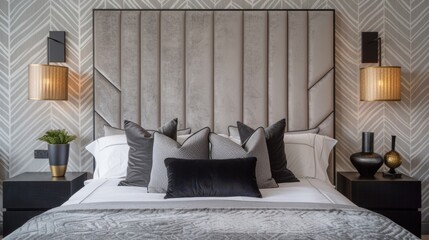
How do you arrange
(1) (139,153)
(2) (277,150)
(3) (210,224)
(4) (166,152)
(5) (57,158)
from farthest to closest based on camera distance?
(5) (57,158) < (2) (277,150) < (1) (139,153) < (4) (166,152) < (3) (210,224)

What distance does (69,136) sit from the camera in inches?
134

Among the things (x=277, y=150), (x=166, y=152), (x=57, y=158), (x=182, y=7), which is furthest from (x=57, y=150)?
(x=277, y=150)

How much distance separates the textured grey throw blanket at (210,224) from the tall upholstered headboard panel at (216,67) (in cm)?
149

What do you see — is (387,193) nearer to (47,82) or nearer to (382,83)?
(382,83)

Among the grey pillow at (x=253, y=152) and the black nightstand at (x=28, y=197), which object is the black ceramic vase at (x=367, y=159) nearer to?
the grey pillow at (x=253, y=152)

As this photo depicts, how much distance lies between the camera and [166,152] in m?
2.67

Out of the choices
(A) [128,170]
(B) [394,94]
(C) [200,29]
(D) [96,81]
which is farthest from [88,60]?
(B) [394,94]

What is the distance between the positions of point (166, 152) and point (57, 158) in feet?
3.41

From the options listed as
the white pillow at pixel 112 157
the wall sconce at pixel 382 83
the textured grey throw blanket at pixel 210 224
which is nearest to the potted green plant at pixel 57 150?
the white pillow at pixel 112 157

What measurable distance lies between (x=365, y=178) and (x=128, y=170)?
65.6 inches

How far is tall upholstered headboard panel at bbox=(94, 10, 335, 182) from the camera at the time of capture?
11.5 feet

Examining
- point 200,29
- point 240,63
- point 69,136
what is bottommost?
point 69,136

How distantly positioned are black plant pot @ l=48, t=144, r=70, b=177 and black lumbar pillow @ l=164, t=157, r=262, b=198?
1.13 m

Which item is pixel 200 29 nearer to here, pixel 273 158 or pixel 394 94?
pixel 273 158
